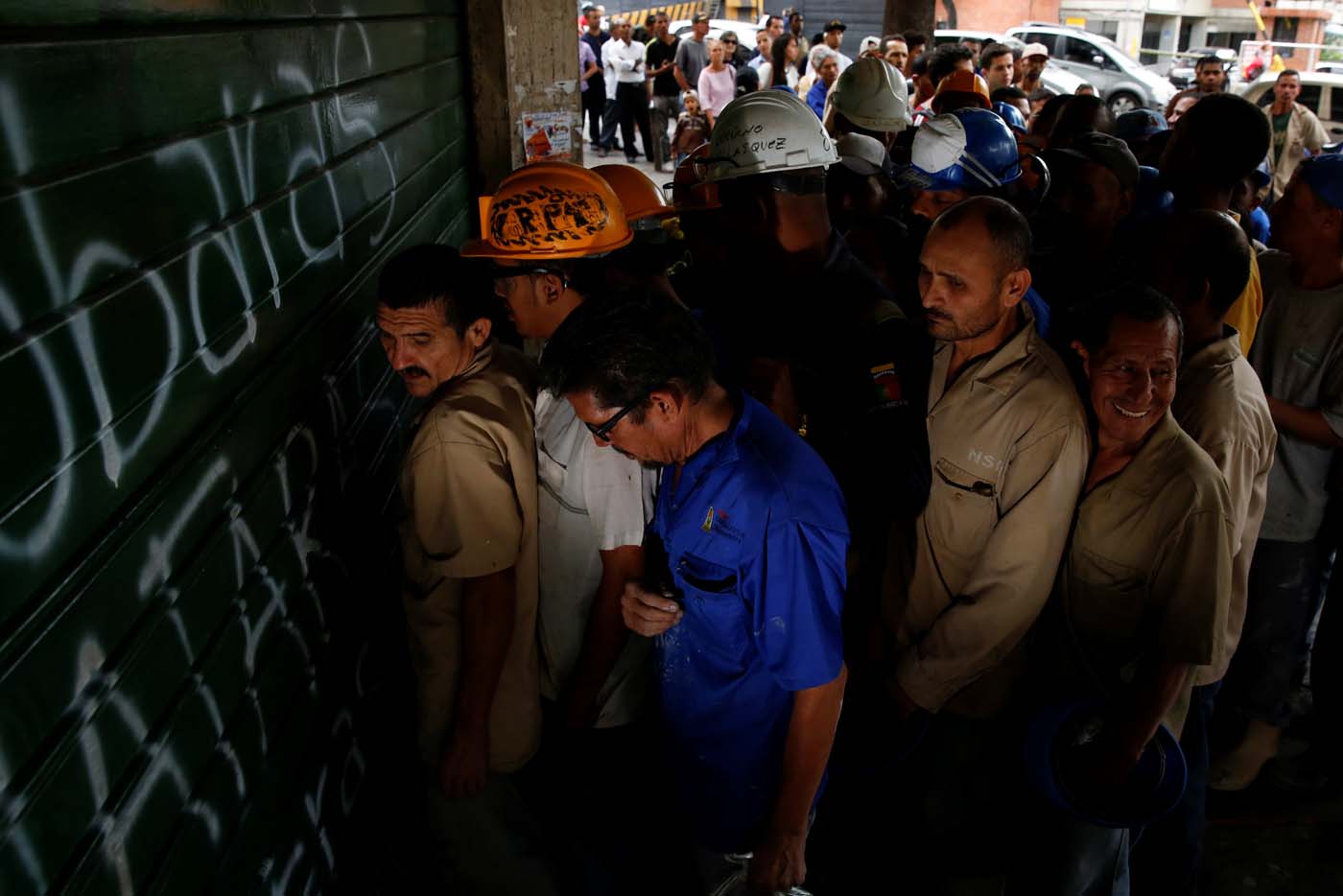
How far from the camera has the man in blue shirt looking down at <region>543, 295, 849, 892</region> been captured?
188 cm

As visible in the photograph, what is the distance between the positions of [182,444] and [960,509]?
1.91m

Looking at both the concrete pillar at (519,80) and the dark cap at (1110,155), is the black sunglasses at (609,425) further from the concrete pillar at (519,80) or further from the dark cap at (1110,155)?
the concrete pillar at (519,80)

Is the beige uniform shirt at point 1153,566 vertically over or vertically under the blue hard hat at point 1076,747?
over

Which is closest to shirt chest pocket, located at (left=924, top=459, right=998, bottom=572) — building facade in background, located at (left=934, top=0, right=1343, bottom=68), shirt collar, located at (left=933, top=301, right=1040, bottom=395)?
shirt collar, located at (left=933, top=301, right=1040, bottom=395)

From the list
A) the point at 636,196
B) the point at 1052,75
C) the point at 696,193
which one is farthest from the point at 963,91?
the point at 1052,75

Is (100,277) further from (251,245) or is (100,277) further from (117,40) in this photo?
(251,245)

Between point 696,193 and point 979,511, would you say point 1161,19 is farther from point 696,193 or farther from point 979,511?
point 979,511

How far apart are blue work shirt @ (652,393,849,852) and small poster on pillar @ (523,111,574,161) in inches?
136

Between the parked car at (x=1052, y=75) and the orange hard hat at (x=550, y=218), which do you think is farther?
the parked car at (x=1052, y=75)

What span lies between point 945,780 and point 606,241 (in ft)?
6.17

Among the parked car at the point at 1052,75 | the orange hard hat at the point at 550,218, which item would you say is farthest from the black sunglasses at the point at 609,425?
the parked car at the point at 1052,75

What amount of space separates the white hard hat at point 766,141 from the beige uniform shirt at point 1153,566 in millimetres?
1448

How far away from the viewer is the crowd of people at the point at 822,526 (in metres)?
2.04

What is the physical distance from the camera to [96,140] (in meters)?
1.33
